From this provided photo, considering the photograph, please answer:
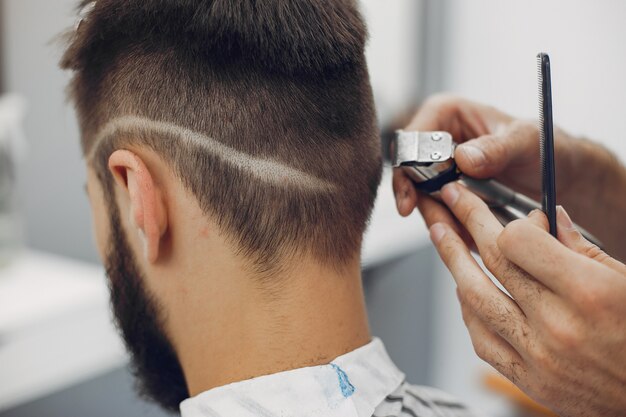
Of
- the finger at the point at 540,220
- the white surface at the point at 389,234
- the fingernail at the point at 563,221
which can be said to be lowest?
the white surface at the point at 389,234

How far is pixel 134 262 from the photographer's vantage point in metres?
0.98

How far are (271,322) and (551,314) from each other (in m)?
0.36

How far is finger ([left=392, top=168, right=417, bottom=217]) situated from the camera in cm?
107

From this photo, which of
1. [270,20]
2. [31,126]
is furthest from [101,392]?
[270,20]

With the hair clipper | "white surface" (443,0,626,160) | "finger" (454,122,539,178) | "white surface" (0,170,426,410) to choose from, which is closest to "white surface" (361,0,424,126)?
"white surface" (443,0,626,160)

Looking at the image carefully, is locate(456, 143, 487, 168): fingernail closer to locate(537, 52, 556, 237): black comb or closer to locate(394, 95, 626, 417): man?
locate(394, 95, 626, 417): man

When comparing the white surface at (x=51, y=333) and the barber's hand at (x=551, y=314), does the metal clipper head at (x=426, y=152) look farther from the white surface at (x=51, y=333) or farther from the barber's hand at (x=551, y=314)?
the white surface at (x=51, y=333)

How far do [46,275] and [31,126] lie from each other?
50cm

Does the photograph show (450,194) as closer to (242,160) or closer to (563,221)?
(563,221)

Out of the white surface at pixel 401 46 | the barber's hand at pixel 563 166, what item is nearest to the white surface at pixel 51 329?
the barber's hand at pixel 563 166

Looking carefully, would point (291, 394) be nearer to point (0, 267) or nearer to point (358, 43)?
point (358, 43)

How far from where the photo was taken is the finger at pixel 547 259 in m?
0.75

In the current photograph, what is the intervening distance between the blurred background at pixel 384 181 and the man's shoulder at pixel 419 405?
525mm

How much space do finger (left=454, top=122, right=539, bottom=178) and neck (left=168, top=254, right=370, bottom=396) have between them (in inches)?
10.5
